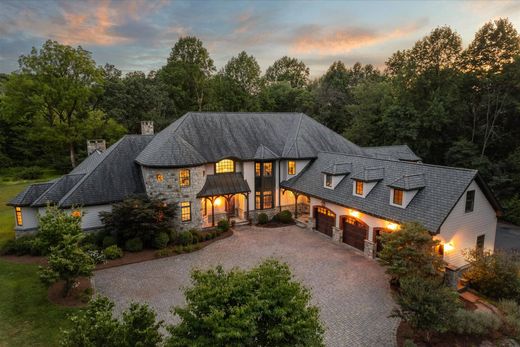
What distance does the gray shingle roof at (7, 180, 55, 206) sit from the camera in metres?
20.2

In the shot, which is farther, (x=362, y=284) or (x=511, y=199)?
(x=511, y=199)

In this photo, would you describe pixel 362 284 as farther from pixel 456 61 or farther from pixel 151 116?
pixel 151 116

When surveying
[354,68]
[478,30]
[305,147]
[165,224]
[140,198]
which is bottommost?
[165,224]

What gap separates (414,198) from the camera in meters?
17.3

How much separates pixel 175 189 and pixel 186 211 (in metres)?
1.94

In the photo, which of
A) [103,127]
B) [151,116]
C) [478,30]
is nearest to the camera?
[478,30]

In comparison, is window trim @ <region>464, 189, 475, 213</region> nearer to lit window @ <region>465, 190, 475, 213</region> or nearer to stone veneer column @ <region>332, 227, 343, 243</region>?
lit window @ <region>465, 190, 475, 213</region>

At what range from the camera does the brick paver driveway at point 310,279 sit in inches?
493

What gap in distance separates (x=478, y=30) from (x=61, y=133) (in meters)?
47.7

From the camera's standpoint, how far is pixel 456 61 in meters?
33.1

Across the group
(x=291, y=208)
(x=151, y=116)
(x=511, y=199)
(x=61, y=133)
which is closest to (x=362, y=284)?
(x=291, y=208)

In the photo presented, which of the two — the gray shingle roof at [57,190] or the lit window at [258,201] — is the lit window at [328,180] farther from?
the gray shingle roof at [57,190]

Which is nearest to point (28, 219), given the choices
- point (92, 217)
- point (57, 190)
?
point (57, 190)

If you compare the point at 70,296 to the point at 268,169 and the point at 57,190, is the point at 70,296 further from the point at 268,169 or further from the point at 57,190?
the point at 268,169
